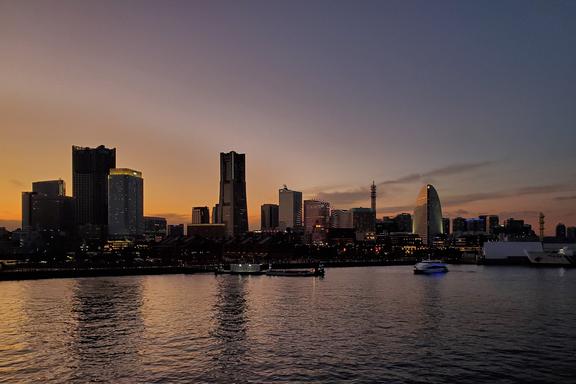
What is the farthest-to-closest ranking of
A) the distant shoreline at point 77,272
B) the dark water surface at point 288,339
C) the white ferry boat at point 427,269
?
1. the white ferry boat at point 427,269
2. the distant shoreline at point 77,272
3. the dark water surface at point 288,339

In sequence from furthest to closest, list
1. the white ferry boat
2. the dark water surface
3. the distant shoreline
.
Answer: the white ferry boat, the distant shoreline, the dark water surface

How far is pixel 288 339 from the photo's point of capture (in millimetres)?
53719

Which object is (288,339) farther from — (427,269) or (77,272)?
(427,269)

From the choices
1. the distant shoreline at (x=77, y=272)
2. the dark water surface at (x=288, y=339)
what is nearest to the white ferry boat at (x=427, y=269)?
the distant shoreline at (x=77, y=272)

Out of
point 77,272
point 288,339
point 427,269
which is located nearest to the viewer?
point 288,339

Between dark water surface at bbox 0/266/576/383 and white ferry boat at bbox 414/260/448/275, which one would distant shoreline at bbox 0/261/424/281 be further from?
white ferry boat at bbox 414/260/448/275

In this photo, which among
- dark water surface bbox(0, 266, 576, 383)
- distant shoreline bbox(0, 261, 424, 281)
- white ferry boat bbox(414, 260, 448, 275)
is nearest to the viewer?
dark water surface bbox(0, 266, 576, 383)

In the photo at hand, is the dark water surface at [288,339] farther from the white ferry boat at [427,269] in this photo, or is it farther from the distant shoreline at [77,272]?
the white ferry boat at [427,269]

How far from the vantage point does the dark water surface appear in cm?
4044

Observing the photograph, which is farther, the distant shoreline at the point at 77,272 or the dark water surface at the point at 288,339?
the distant shoreline at the point at 77,272

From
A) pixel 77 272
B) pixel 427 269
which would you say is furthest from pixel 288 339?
pixel 427 269

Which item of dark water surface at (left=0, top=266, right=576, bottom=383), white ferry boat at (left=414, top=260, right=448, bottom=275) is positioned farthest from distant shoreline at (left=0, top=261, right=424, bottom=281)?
white ferry boat at (left=414, top=260, right=448, bottom=275)

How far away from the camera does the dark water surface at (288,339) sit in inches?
1592

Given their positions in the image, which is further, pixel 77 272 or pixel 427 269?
pixel 427 269
